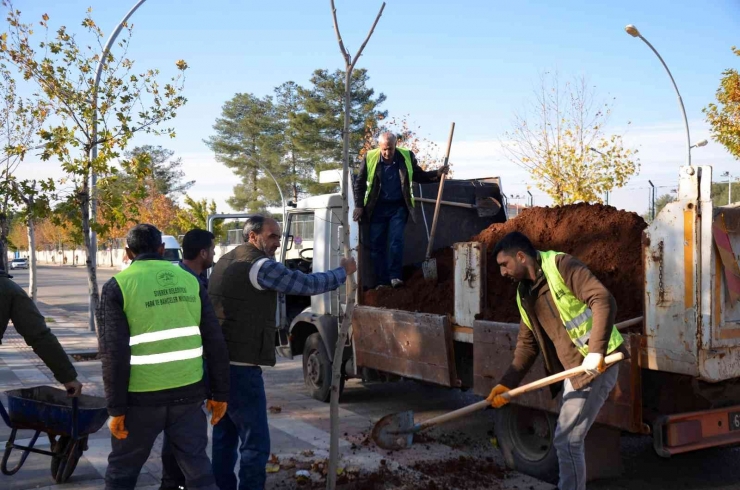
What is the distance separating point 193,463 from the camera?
12.4ft

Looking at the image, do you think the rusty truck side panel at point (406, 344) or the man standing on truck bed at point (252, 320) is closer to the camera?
the man standing on truck bed at point (252, 320)

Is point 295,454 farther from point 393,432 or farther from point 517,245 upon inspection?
point 517,245

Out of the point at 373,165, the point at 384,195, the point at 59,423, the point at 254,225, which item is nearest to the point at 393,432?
the point at 254,225

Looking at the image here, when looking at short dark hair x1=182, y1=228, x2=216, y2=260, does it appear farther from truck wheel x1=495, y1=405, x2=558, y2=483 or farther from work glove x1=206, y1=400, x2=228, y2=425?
truck wheel x1=495, y1=405, x2=558, y2=483

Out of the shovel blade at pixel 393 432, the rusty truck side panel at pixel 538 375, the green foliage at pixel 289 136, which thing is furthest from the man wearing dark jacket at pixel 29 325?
the green foliage at pixel 289 136

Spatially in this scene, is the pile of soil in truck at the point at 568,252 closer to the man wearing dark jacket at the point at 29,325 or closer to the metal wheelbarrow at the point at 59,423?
the metal wheelbarrow at the point at 59,423

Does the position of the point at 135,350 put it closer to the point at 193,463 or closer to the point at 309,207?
the point at 193,463

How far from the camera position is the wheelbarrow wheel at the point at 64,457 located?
17.0 ft

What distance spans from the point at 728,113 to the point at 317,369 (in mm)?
15330

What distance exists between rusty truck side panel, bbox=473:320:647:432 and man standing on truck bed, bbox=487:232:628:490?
1.25 ft

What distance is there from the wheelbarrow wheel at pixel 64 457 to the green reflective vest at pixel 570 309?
11.4 ft

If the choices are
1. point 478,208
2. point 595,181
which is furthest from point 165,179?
point 478,208

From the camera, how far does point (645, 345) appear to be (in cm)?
452

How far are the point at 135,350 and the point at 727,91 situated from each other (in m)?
18.8
